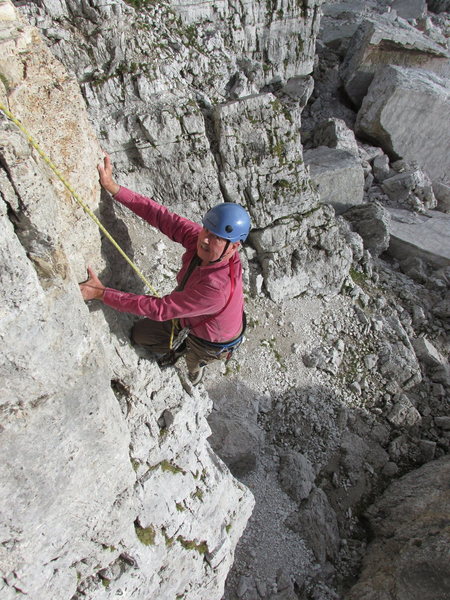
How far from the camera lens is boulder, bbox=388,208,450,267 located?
14.4m

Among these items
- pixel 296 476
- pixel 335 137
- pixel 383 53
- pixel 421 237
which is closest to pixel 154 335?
pixel 296 476

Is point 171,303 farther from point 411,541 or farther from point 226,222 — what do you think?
point 411,541

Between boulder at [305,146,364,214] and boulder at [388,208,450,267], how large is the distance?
6.30ft

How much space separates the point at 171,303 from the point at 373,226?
458 inches

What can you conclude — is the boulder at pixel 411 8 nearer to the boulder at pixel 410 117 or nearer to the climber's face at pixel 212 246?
the boulder at pixel 410 117

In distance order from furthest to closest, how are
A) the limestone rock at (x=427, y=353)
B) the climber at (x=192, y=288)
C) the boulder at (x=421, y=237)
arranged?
the boulder at (x=421, y=237) < the limestone rock at (x=427, y=353) < the climber at (x=192, y=288)

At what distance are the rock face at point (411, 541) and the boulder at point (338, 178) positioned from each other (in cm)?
908

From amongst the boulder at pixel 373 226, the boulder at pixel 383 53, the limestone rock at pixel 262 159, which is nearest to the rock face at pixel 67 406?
the limestone rock at pixel 262 159

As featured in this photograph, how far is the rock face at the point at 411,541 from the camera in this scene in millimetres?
6656

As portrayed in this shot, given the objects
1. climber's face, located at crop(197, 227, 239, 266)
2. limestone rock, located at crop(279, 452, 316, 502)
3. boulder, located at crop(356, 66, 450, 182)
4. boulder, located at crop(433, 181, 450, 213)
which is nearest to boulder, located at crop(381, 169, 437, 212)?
boulder, located at crop(433, 181, 450, 213)

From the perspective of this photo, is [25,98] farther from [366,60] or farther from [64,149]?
[366,60]

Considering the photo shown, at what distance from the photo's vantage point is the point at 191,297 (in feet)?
14.3

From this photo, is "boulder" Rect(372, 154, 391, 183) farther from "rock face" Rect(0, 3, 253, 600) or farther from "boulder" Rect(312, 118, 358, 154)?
"rock face" Rect(0, 3, 253, 600)

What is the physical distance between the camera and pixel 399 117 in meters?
17.9
